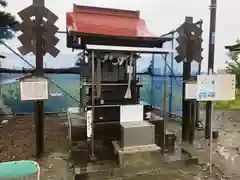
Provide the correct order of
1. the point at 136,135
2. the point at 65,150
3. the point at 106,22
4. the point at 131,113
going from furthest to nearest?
the point at 106,22
the point at 65,150
the point at 131,113
the point at 136,135

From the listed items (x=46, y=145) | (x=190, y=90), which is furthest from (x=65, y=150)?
(x=190, y=90)

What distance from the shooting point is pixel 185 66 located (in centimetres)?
557

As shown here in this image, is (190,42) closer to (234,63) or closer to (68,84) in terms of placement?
(68,84)

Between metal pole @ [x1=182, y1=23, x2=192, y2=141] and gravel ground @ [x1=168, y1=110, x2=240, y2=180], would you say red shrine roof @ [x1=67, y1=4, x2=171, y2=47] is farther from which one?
gravel ground @ [x1=168, y1=110, x2=240, y2=180]

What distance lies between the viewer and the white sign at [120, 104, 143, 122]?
4.90m

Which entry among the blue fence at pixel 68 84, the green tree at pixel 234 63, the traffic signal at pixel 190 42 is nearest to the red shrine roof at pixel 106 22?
the traffic signal at pixel 190 42

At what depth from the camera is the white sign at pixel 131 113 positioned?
193 inches

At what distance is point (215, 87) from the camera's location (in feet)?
13.5

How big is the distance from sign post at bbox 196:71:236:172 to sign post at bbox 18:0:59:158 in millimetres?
3085

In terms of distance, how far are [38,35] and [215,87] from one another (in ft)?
12.2

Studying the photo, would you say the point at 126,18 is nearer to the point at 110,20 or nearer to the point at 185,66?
the point at 110,20

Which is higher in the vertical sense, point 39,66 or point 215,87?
point 39,66

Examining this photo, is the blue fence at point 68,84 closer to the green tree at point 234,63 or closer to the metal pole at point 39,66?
the metal pole at point 39,66

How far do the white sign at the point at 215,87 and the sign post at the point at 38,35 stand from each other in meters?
3.08
